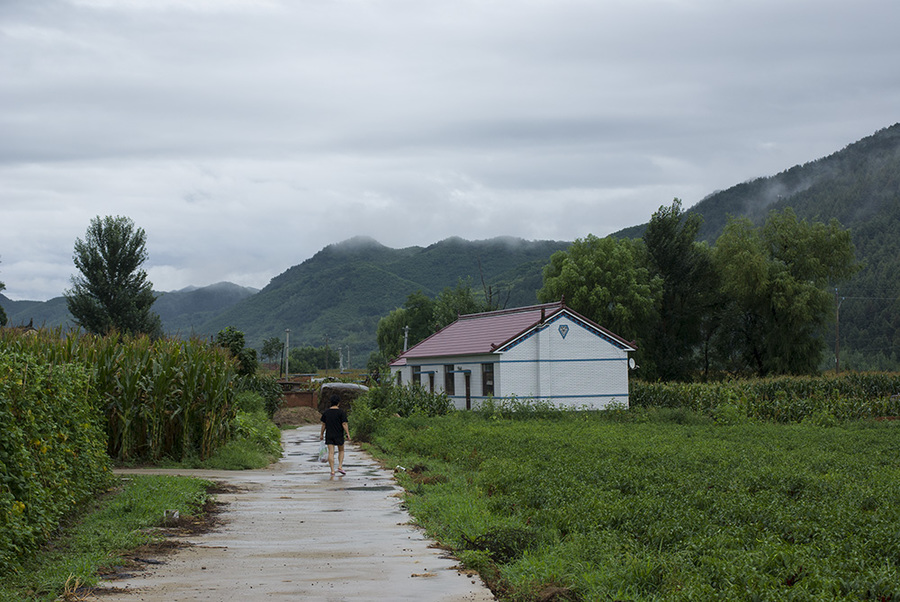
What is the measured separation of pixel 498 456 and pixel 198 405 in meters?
6.76

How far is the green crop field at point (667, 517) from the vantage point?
6988 mm

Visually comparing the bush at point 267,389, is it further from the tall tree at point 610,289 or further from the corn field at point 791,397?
the tall tree at point 610,289

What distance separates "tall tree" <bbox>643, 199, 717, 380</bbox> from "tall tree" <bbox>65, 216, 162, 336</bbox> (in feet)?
122

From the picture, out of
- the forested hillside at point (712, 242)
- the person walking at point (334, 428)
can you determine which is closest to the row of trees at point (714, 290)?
the forested hillside at point (712, 242)

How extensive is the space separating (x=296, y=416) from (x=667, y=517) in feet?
119

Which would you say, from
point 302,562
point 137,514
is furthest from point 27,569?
point 137,514

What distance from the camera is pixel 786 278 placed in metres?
57.9

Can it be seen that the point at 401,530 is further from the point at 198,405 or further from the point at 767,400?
the point at 767,400

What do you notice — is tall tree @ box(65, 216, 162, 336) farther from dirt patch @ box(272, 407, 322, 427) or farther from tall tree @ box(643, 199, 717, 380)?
tall tree @ box(643, 199, 717, 380)

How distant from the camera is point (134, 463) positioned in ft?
57.8

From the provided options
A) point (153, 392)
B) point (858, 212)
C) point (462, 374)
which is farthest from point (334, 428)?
point (858, 212)

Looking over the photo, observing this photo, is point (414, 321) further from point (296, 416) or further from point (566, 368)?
point (566, 368)

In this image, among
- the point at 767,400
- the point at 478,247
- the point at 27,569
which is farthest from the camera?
the point at 478,247

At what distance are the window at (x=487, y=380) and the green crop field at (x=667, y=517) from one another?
20313 mm
